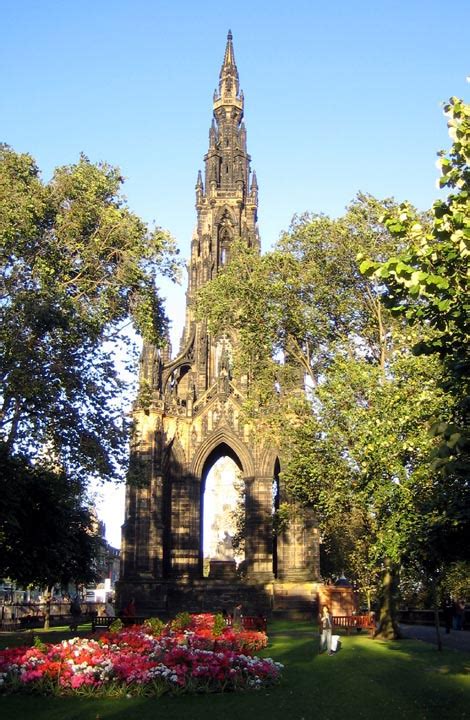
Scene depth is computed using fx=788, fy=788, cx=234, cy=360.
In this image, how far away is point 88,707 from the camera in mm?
13445

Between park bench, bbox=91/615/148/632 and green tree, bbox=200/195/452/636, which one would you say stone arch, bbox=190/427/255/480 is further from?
park bench, bbox=91/615/148/632

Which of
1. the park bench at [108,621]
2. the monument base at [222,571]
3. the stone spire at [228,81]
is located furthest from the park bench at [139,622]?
the stone spire at [228,81]

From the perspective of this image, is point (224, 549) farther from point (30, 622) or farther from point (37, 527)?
point (37, 527)

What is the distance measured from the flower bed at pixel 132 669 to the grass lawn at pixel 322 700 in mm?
393

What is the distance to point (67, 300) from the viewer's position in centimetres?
2203

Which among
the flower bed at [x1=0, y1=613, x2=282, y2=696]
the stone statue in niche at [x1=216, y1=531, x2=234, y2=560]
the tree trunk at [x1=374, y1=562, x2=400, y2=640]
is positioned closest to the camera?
the flower bed at [x1=0, y1=613, x2=282, y2=696]

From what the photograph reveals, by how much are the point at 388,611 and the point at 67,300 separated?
15.7 meters

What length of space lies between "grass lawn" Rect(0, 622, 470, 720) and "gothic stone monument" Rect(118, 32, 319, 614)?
22.2m

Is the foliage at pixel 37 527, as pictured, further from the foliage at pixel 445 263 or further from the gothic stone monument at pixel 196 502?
the foliage at pixel 445 263

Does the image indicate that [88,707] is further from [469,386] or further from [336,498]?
[336,498]

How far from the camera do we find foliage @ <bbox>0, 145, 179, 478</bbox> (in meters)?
21.8

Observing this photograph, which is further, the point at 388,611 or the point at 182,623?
the point at 388,611

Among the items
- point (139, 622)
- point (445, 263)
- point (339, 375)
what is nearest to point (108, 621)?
point (139, 622)

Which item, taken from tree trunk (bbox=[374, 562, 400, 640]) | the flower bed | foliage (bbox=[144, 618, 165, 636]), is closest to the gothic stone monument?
tree trunk (bbox=[374, 562, 400, 640])
